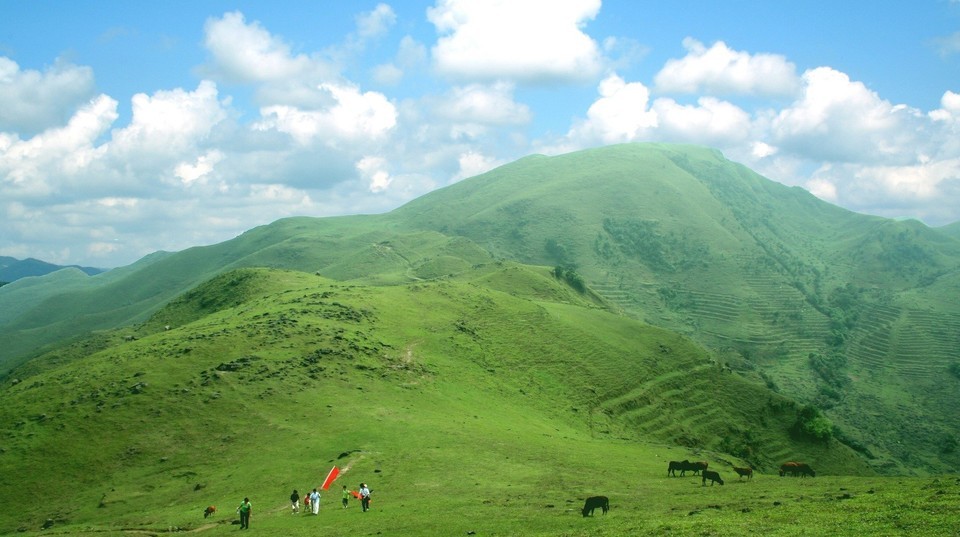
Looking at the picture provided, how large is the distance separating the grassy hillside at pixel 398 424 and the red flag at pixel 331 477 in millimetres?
1010

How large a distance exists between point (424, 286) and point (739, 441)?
6357 cm

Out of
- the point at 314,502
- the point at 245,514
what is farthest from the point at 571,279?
the point at 245,514

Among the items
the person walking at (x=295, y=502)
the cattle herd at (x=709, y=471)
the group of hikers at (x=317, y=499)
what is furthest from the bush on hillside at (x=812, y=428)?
the person walking at (x=295, y=502)

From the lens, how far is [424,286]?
407 feet

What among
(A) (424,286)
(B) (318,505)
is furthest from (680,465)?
(A) (424,286)

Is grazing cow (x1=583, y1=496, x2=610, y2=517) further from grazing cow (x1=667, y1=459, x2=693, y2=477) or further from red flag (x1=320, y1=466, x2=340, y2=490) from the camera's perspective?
red flag (x1=320, y1=466, x2=340, y2=490)

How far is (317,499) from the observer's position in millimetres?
40406

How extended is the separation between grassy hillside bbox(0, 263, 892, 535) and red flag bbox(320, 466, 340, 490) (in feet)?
3.31

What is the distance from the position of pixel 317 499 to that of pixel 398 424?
69.9ft

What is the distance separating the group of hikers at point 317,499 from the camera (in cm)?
3972

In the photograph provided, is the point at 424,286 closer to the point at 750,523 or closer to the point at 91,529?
the point at 91,529

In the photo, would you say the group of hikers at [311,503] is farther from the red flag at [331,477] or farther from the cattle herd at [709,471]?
the cattle herd at [709,471]

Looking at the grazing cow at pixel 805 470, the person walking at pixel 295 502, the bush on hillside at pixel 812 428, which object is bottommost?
the bush on hillside at pixel 812 428

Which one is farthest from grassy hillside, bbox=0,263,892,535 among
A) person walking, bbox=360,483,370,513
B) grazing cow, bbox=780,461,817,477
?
grazing cow, bbox=780,461,817,477
